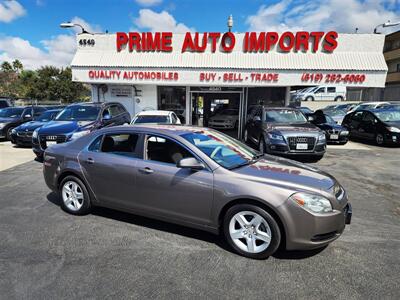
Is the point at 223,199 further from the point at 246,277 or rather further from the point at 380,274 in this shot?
the point at 380,274

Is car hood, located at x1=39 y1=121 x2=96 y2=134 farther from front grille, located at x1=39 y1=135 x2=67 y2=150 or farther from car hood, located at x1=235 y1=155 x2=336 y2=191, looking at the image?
car hood, located at x1=235 y1=155 x2=336 y2=191

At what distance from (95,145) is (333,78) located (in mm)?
12195

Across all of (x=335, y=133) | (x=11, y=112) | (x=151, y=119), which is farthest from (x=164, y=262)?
(x=11, y=112)

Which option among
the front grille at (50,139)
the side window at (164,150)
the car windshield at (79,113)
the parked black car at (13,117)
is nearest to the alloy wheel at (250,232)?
the side window at (164,150)

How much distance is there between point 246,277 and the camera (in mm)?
2883

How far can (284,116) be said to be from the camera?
32.2 ft

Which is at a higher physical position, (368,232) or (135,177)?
(135,177)

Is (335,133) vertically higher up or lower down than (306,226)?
higher up

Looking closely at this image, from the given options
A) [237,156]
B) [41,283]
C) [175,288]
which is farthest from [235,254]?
[41,283]

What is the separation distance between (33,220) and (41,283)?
5.99ft

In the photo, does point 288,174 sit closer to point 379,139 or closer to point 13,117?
point 379,139

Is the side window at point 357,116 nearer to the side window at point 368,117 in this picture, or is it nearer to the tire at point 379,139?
A: the side window at point 368,117

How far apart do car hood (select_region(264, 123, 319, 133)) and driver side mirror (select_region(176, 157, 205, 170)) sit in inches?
222

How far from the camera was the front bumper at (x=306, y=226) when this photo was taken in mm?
2971
